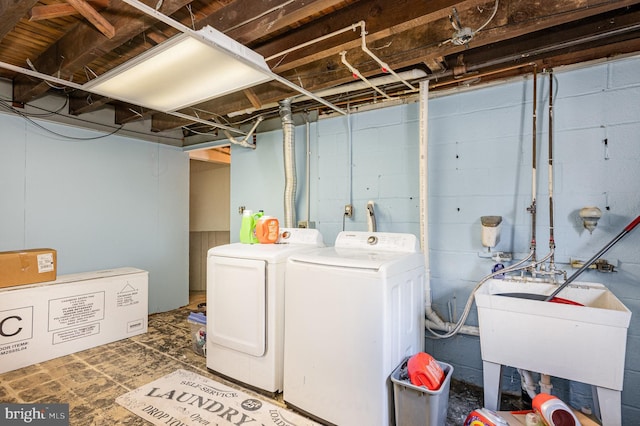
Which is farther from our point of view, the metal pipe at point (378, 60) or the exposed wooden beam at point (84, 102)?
the exposed wooden beam at point (84, 102)

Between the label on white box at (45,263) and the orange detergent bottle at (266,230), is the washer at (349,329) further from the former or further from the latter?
the label on white box at (45,263)

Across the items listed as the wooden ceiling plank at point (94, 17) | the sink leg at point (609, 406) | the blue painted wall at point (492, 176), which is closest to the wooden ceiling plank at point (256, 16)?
the wooden ceiling plank at point (94, 17)

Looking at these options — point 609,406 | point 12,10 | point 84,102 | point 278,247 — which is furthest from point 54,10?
point 609,406

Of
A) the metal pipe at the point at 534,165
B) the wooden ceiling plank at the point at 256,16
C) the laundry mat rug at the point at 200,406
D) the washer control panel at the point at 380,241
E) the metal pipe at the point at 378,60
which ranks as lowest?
the laundry mat rug at the point at 200,406

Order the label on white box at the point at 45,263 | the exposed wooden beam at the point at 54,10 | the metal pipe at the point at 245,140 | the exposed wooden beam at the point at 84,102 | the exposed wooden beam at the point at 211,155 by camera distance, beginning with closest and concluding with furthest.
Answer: the exposed wooden beam at the point at 54,10
the label on white box at the point at 45,263
the exposed wooden beam at the point at 84,102
the metal pipe at the point at 245,140
the exposed wooden beam at the point at 211,155

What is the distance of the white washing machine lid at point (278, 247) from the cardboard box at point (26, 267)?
1.60 metres

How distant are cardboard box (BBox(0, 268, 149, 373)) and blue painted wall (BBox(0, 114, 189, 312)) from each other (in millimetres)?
454

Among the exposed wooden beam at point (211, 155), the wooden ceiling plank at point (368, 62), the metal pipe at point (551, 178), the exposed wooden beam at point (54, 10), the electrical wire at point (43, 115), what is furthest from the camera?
the exposed wooden beam at point (211, 155)

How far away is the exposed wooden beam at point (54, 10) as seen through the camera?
1.81m

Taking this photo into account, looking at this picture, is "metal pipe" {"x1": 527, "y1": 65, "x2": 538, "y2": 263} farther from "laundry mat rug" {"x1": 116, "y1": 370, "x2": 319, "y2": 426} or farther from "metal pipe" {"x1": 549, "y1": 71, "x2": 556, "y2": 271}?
"laundry mat rug" {"x1": 116, "y1": 370, "x2": 319, "y2": 426}

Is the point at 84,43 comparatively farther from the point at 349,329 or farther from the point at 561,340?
the point at 561,340

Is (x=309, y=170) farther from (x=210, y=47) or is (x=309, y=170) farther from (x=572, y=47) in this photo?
(x=572, y=47)

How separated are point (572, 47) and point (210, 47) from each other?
89.0 inches

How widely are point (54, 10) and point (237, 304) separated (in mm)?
2166
